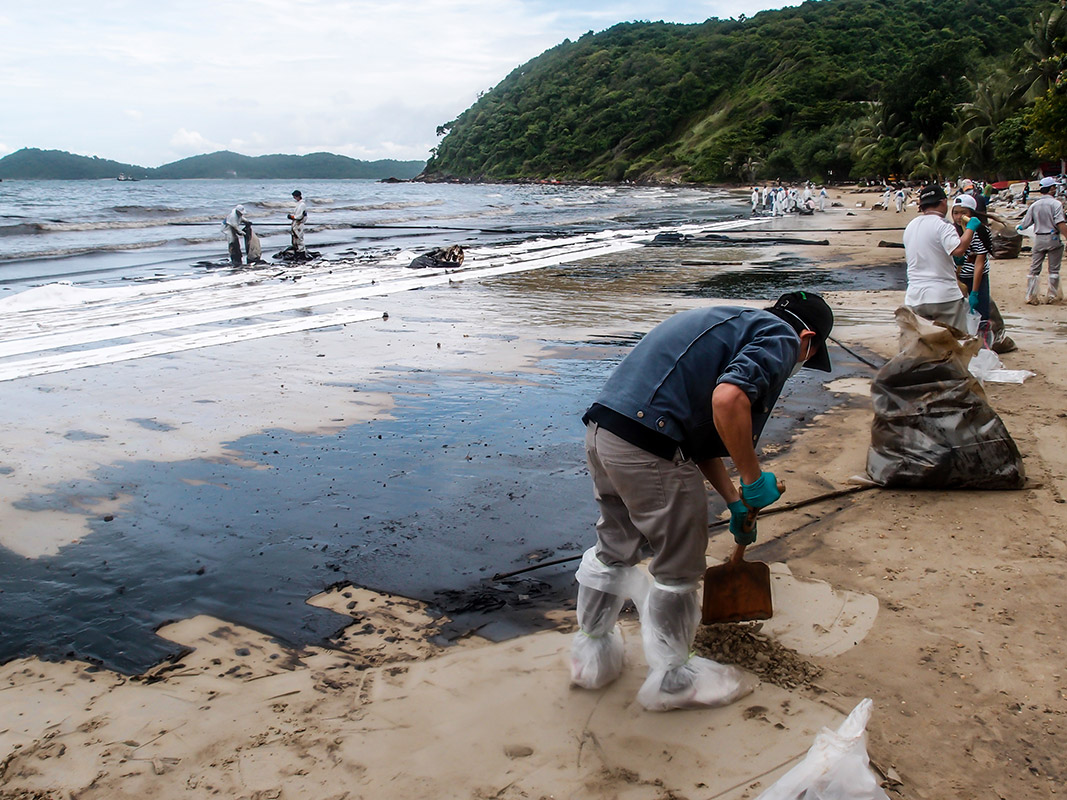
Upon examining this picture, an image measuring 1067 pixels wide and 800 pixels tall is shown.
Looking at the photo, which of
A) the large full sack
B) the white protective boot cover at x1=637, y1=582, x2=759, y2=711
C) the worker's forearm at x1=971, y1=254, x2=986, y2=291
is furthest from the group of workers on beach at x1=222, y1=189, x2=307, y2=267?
the white protective boot cover at x1=637, y1=582, x2=759, y2=711

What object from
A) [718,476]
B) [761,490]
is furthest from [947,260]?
[761,490]

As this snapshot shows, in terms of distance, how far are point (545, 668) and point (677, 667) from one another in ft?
1.76

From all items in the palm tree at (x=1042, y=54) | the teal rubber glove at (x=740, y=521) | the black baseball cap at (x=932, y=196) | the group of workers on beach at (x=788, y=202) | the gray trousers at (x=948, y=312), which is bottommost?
the teal rubber glove at (x=740, y=521)

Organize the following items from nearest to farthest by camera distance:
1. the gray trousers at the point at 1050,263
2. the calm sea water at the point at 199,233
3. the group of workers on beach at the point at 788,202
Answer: the gray trousers at the point at 1050,263 < the calm sea water at the point at 199,233 < the group of workers on beach at the point at 788,202

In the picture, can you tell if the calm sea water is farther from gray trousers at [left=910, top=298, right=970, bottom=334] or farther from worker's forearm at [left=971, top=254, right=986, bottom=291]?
gray trousers at [left=910, top=298, right=970, bottom=334]

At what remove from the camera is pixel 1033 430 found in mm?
5410

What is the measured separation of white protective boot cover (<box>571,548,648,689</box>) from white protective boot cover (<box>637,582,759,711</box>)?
0.33ft

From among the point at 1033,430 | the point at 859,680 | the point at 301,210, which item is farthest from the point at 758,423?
the point at 301,210

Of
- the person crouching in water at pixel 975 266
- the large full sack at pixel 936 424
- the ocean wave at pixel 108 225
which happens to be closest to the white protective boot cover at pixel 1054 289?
the person crouching in water at pixel 975 266

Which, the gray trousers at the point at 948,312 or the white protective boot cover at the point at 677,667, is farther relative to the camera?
the gray trousers at the point at 948,312

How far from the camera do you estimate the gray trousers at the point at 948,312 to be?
6.12m

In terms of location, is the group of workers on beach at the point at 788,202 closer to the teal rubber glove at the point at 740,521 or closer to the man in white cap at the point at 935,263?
the man in white cap at the point at 935,263

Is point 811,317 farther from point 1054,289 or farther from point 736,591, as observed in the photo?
point 1054,289

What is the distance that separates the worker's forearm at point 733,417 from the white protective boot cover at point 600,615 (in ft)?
2.17
